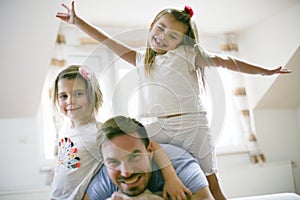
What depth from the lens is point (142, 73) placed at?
1.26m

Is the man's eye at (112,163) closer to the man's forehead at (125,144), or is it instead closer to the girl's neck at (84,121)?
the man's forehead at (125,144)

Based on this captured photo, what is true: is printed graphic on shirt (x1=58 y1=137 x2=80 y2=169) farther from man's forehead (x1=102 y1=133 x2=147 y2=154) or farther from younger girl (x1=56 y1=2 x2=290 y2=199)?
younger girl (x1=56 y1=2 x2=290 y2=199)

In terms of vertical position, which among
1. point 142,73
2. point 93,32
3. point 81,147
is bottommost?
point 81,147

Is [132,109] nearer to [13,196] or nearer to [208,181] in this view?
[208,181]

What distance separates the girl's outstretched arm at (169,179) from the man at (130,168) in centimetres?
1

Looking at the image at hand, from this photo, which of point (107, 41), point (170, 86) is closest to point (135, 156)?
point (170, 86)

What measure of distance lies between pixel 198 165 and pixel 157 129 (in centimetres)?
17

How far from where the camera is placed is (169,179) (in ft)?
3.75

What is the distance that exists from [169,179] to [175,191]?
1.5 inches

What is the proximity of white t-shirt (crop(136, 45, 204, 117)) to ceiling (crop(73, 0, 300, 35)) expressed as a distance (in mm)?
1591

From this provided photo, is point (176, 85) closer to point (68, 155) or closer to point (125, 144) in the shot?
point (125, 144)

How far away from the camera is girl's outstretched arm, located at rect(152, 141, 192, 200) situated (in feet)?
3.71

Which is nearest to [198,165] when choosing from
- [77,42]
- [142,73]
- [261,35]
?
[142,73]

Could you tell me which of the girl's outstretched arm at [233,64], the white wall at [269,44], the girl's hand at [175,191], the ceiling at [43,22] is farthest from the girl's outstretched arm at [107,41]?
the white wall at [269,44]
